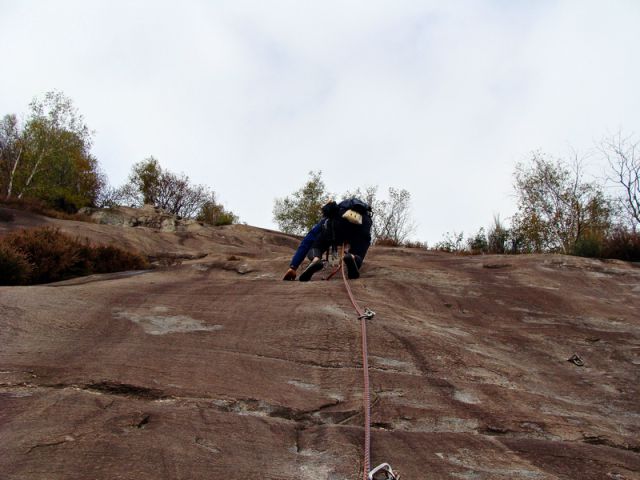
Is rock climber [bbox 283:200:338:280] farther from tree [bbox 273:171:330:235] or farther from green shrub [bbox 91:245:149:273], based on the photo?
tree [bbox 273:171:330:235]

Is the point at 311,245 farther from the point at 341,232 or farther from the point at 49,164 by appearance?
the point at 49,164

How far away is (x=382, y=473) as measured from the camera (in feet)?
11.1

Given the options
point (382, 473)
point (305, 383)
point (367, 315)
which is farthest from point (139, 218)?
point (382, 473)

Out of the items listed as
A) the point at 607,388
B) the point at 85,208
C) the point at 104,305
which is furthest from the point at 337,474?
the point at 85,208

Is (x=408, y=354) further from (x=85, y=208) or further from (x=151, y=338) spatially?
(x=85, y=208)

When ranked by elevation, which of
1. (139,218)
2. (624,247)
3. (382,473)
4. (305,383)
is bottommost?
(382,473)

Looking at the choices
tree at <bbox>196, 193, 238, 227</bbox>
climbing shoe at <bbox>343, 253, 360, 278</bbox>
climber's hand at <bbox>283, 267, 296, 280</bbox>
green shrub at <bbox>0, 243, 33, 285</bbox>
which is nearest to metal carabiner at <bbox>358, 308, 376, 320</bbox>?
climbing shoe at <bbox>343, 253, 360, 278</bbox>

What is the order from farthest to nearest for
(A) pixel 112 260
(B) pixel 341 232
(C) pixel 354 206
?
(A) pixel 112 260
(B) pixel 341 232
(C) pixel 354 206

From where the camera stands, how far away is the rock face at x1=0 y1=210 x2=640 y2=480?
3.47 metres

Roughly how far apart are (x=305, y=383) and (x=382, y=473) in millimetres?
1496

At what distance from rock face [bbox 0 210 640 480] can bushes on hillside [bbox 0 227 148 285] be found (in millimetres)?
2085

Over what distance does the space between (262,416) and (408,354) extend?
6.58 feet

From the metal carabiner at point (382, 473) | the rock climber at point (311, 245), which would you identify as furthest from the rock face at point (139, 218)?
the metal carabiner at point (382, 473)

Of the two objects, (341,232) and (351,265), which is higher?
(341,232)
